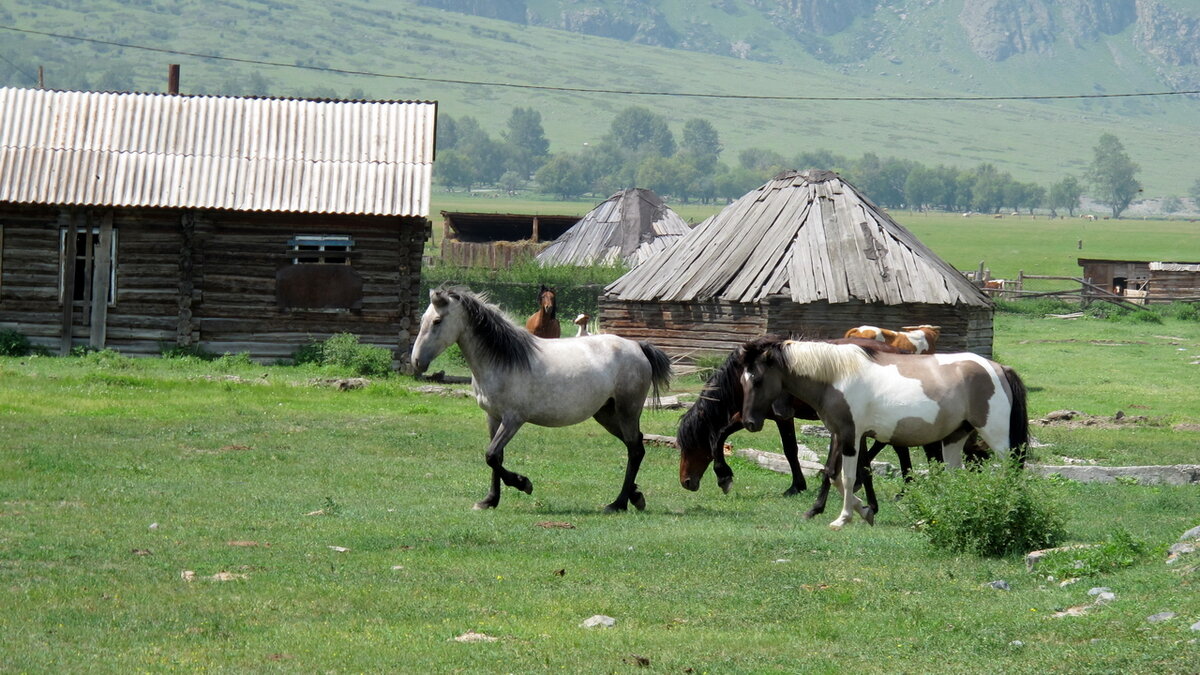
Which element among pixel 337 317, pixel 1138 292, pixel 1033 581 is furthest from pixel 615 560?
pixel 1138 292

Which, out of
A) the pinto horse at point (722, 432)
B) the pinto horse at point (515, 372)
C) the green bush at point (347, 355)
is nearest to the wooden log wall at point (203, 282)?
the green bush at point (347, 355)

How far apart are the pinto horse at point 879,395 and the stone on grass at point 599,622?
4.32 m

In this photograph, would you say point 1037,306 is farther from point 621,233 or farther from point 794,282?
point 794,282

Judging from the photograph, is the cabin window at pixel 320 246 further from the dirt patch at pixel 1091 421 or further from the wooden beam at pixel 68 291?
the dirt patch at pixel 1091 421

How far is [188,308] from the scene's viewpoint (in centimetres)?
2972

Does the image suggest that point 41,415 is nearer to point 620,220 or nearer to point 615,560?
point 615,560

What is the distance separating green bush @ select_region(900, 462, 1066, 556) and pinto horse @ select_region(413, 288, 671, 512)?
3570 millimetres

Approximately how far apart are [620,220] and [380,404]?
3582 cm

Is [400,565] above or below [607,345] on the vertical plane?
below

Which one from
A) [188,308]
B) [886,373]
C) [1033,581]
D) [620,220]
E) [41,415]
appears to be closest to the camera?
[1033,581]

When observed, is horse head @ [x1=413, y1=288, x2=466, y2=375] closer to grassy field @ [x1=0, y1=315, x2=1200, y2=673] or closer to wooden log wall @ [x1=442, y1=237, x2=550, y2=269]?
grassy field @ [x1=0, y1=315, x2=1200, y2=673]

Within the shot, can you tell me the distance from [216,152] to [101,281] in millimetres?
3871

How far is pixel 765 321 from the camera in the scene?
98.4 ft

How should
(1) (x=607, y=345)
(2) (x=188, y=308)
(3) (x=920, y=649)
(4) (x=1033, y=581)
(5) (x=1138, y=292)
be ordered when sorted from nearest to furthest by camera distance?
(3) (x=920, y=649)
(4) (x=1033, y=581)
(1) (x=607, y=345)
(2) (x=188, y=308)
(5) (x=1138, y=292)
